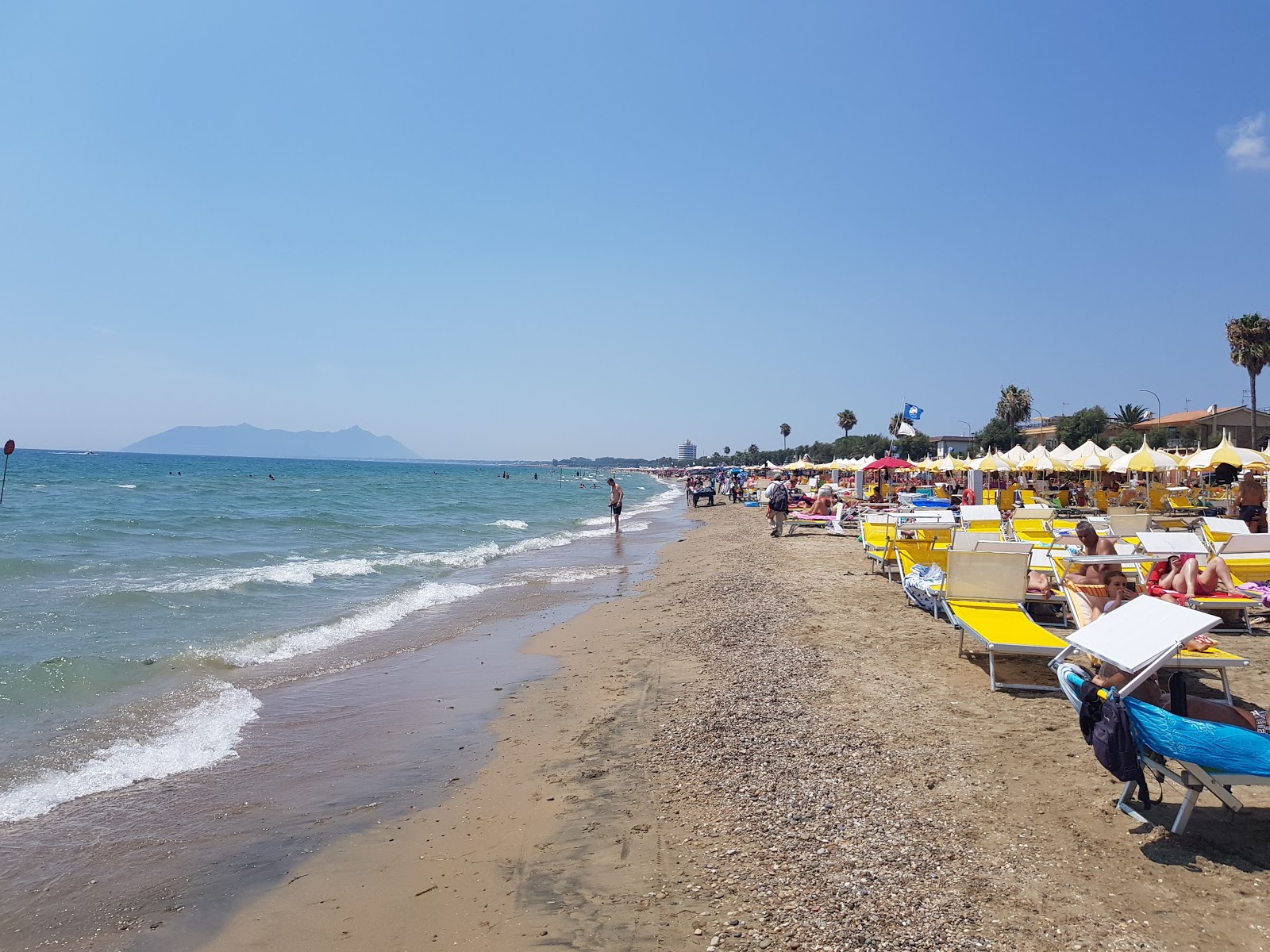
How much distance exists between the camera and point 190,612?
10703 mm

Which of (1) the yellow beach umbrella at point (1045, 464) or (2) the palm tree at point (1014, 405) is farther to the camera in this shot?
(2) the palm tree at point (1014, 405)

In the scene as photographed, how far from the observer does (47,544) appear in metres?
18.3

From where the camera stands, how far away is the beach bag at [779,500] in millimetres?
19422

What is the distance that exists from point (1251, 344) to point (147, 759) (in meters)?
46.0

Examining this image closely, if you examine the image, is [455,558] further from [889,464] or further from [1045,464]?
[1045,464]

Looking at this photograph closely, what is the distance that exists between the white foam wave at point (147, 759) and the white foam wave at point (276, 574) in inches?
264

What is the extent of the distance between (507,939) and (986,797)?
2479mm

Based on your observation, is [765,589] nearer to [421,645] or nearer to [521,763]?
[421,645]

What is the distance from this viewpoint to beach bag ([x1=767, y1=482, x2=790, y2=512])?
19.4 m

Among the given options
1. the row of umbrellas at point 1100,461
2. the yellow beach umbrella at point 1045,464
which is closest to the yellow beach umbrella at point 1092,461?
the row of umbrellas at point 1100,461

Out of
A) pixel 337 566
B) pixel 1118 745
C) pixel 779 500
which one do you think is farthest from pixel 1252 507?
pixel 337 566

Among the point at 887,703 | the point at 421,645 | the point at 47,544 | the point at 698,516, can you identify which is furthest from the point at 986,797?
the point at 698,516

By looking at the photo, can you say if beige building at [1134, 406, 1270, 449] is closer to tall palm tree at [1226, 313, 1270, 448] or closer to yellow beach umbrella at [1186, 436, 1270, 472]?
tall palm tree at [1226, 313, 1270, 448]

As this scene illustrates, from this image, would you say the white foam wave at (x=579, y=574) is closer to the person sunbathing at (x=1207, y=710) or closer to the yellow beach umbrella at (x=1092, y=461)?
the person sunbathing at (x=1207, y=710)
